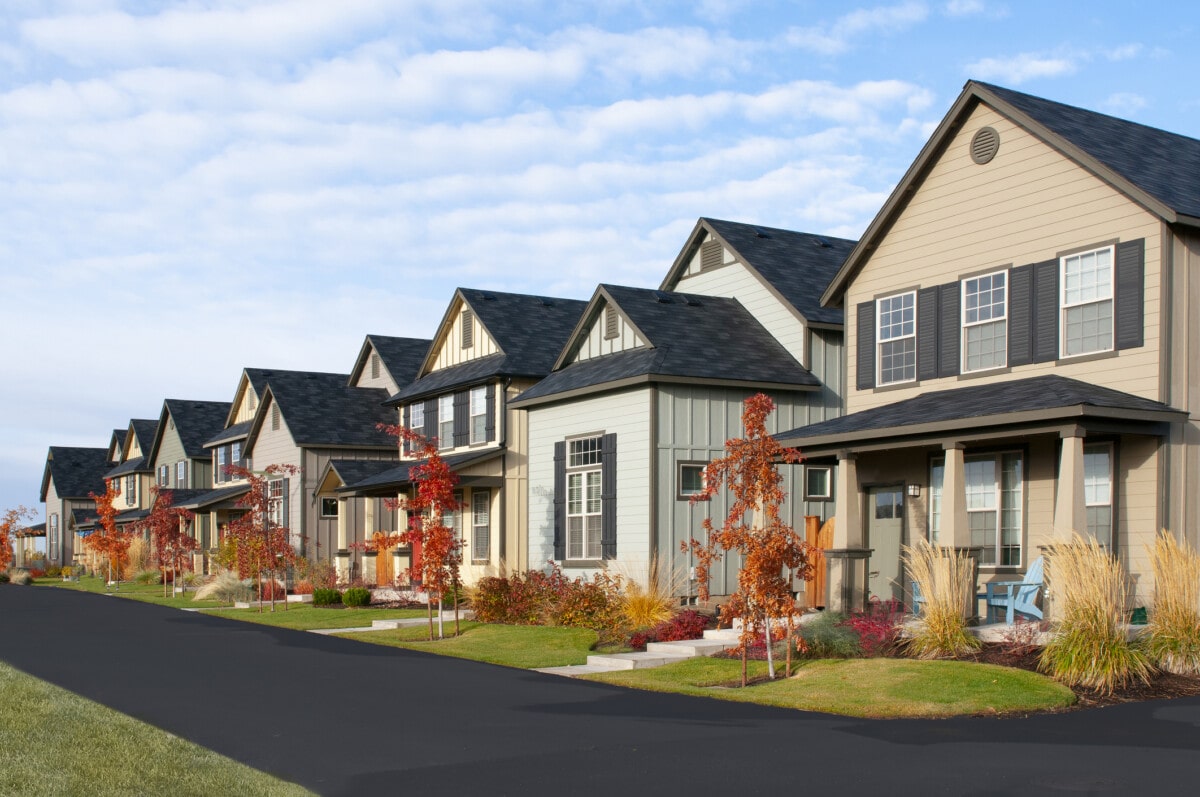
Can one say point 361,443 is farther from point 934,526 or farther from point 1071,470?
point 1071,470

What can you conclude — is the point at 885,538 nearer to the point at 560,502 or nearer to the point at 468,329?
the point at 560,502

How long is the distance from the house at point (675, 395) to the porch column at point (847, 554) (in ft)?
15.4

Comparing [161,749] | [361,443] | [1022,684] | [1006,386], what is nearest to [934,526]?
[1006,386]

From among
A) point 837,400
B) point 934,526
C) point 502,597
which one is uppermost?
point 837,400

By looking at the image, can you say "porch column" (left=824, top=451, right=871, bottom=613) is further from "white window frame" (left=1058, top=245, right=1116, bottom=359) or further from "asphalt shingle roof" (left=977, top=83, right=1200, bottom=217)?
"asphalt shingle roof" (left=977, top=83, right=1200, bottom=217)

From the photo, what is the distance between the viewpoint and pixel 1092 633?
13.9 meters

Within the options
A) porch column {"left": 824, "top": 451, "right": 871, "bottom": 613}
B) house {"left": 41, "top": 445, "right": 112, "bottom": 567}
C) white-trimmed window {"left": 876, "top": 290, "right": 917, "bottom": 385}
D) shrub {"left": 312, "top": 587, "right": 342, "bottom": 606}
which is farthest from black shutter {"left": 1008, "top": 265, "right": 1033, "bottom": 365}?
house {"left": 41, "top": 445, "right": 112, "bottom": 567}

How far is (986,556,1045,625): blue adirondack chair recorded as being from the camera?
16.8 metres

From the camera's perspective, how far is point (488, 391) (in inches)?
1280

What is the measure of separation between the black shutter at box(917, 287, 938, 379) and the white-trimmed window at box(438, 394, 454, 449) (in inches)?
639

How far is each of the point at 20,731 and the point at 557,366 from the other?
18900 mm

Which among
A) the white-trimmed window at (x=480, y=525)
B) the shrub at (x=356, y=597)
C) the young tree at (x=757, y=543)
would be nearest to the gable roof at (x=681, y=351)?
the white-trimmed window at (x=480, y=525)

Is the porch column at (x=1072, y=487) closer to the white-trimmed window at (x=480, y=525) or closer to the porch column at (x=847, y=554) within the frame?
the porch column at (x=847, y=554)

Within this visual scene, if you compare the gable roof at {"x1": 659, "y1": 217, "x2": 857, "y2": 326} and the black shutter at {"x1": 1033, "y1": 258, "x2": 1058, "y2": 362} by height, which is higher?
the gable roof at {"x1": 659, "y1": 217, "x2": 857, "y2": 326}
